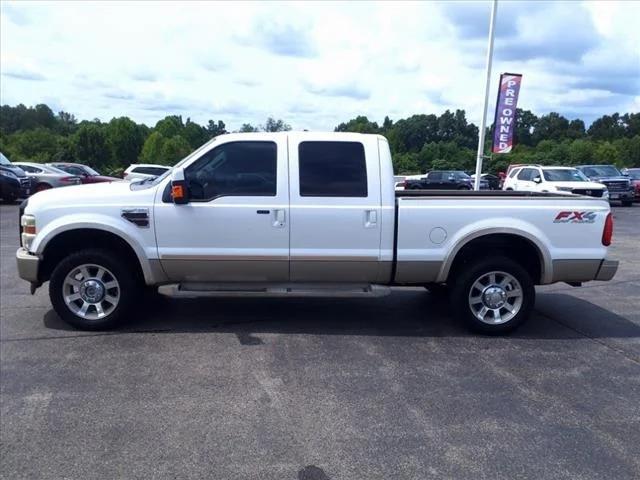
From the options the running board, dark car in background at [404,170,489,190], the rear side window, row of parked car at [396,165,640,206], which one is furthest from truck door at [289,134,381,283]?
dark car in background at [404,170,489,190]

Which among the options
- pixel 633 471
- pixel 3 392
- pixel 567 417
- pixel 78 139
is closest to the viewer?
pixel 633 471

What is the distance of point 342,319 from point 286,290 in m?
0.92

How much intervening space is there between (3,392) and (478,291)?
433 cm

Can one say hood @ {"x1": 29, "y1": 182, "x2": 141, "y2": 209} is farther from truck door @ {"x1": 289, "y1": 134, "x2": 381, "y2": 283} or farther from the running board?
truck door @ {"x1": 289, "y1": 134, "x2": 381, "y2": 283}

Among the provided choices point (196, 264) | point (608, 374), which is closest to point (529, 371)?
point (608, 374)

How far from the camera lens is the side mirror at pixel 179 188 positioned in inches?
227

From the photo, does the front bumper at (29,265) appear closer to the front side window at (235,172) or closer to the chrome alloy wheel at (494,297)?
the front side window at (235,172)

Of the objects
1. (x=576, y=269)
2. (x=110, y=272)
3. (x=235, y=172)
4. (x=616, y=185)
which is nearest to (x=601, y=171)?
(x=616, y=185)

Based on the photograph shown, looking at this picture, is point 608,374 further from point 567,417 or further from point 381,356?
point 381,356

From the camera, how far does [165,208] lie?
589 cm

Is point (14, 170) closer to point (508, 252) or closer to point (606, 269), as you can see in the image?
point (508, 252)

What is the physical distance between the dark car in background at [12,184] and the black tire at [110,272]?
693 inches

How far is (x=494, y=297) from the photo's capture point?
6.12 meters

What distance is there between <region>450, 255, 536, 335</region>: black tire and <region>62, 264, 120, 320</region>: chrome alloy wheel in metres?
3.41
